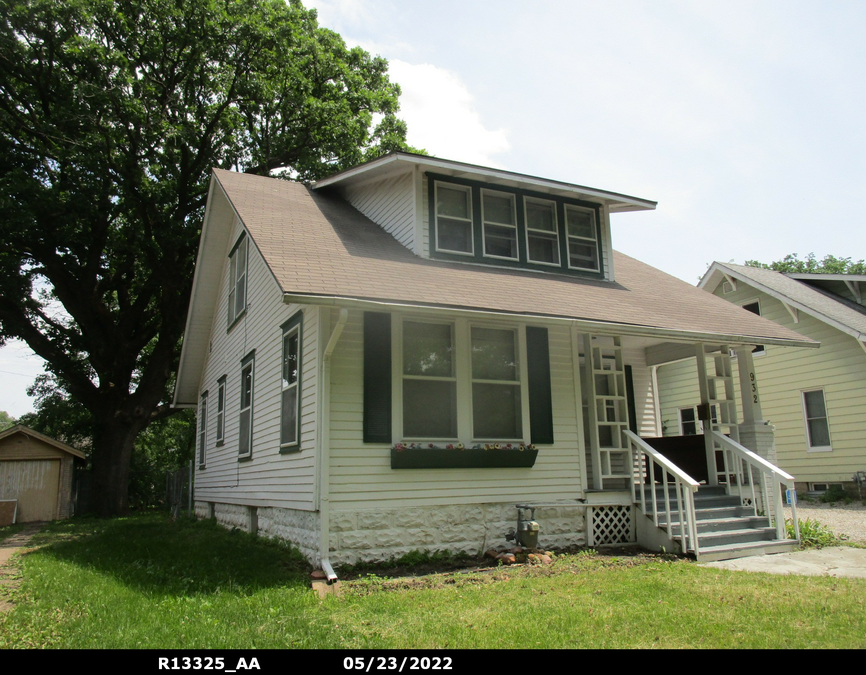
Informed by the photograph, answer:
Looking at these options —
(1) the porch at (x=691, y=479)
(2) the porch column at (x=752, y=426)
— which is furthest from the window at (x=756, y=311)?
(2) the porch column at (x=752, y=426)

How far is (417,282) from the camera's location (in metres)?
8.95

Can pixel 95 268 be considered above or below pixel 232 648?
above

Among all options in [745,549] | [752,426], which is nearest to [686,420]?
[752,426]

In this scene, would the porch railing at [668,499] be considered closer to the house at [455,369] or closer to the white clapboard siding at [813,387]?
the house at [455,369]

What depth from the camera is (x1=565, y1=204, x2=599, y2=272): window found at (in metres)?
12.1

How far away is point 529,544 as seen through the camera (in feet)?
27.7

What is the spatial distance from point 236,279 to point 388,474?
23.3 ft

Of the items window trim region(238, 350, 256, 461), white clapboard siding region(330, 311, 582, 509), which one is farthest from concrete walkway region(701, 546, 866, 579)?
window trim region(238, 350, 256, 461)

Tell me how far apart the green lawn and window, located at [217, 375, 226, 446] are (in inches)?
238

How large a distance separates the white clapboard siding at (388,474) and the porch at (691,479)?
68cm

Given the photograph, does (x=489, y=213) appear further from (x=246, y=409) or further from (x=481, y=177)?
(x=246, y=409)

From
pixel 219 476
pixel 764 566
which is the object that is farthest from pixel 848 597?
pixel 219 476

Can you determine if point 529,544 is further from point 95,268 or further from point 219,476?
point 95,268

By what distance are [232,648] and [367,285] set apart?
179 inches
